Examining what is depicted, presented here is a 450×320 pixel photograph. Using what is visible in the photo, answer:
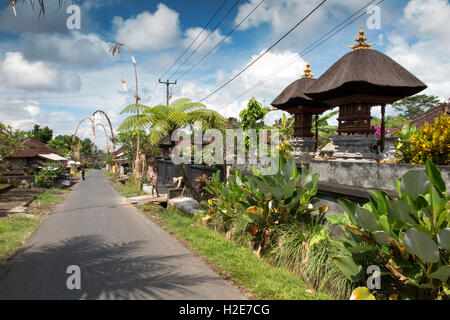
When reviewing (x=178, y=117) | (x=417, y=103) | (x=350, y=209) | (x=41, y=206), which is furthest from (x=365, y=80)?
(x=417, y=103)

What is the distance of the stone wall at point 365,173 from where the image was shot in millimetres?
4734

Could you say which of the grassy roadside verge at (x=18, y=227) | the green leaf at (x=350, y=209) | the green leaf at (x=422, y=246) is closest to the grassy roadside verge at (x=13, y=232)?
the grassy roadside verge at (x=18, y=227)

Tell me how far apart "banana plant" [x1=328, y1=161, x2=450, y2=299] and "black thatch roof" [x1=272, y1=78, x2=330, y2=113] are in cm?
672

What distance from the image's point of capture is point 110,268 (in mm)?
5426

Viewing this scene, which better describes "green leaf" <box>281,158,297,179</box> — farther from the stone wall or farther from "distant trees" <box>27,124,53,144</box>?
"distant trees" <box>27,124,53,144</box>

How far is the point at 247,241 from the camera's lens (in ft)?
22.4

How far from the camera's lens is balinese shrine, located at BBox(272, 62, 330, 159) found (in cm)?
1009

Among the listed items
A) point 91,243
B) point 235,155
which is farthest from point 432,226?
point 235,155

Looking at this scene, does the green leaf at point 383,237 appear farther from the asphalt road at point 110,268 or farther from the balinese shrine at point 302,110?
the balinese shrine at point 302,110

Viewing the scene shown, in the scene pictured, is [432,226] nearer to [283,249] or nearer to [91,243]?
[283,249]

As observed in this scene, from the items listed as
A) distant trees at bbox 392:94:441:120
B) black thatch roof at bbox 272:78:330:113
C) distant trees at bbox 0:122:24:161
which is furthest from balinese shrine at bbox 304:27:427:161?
distant trees at bbox 392:94:441:120

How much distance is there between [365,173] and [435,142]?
1135 mm

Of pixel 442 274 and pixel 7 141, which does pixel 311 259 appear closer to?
pixel 442 274

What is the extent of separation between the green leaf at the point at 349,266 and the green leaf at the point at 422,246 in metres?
0.80
